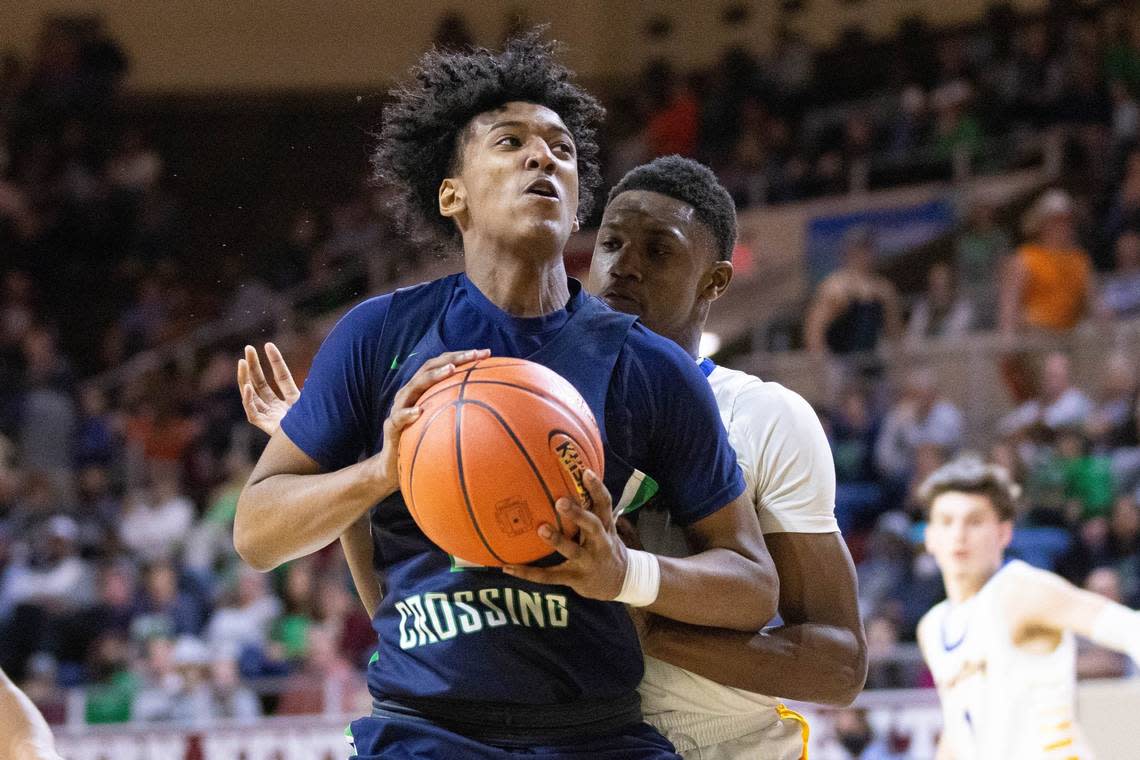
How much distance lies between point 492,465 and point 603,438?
0.36 meters

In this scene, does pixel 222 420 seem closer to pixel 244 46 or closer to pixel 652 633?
pixel 244 46

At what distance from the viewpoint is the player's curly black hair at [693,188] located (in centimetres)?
366

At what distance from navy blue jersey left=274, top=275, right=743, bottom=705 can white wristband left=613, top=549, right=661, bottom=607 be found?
0.43 feet

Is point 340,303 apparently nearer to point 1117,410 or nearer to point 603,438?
point 1117,410

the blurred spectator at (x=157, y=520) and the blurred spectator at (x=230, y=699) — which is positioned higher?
the blurred spectator at (x=157, y=520)

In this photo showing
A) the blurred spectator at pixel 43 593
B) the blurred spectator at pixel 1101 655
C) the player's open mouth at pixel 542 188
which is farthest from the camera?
the blurred spectator at pixel 43 593

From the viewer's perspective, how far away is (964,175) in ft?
43.1

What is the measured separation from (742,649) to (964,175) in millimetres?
10857

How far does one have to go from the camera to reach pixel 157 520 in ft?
36.6

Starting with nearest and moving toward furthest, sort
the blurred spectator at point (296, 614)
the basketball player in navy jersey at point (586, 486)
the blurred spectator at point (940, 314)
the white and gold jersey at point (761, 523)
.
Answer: the basketball player in navy jersey at point (586, 486) → the white and gold jersey at point (761, 523) → the blurred spectator at point (296, 614) → the blurred spectator at point (940, 314)

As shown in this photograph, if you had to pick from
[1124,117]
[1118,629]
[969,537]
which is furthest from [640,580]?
[1124,117]

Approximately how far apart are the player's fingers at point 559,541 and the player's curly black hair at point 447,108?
918 mm

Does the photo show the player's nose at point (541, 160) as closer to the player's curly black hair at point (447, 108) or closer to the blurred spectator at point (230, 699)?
the player's curly black hair at point (447, 108)

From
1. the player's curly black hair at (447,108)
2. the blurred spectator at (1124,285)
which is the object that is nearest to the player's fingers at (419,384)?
the player's curly black hair at (447,108)
